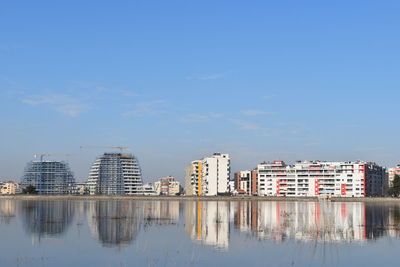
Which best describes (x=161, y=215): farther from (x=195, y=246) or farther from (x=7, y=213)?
(x=195, y=246)

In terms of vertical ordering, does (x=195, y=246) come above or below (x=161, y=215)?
above

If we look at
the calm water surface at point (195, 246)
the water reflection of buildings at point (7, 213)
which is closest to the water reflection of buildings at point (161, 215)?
the calm water surface at point (195, 246)

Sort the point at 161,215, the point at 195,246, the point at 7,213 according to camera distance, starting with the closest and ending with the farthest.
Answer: the point at 195,246
the point at 161,215
the point at 7,213

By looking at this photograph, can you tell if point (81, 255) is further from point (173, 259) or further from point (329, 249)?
point (329, 249)

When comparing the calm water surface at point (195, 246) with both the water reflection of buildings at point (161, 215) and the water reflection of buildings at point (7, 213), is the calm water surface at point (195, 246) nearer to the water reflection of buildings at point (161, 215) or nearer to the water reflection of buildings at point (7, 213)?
the water reflection of buildings at point (161, 215)

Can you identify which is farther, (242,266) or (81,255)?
(81,255)

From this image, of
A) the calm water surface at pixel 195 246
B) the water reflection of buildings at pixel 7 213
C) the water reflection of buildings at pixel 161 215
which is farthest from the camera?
the water reflection of buildings at pixel 7 213

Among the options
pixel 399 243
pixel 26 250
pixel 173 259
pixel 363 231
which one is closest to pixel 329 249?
pixel 399 243

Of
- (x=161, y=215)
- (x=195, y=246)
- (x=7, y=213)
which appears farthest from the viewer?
(x=7, y=213)

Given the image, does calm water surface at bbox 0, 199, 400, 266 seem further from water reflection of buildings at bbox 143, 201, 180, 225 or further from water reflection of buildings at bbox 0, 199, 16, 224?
water reflection of buildings at bbox 0, 199, 16, 224

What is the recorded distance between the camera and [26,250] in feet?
122

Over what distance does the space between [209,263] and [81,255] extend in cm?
846

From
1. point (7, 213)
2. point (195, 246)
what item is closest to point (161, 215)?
point (7, 213)

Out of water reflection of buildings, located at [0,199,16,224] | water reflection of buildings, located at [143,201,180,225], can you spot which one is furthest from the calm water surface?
water reflection of buildings, located at [0,199,16,224]
